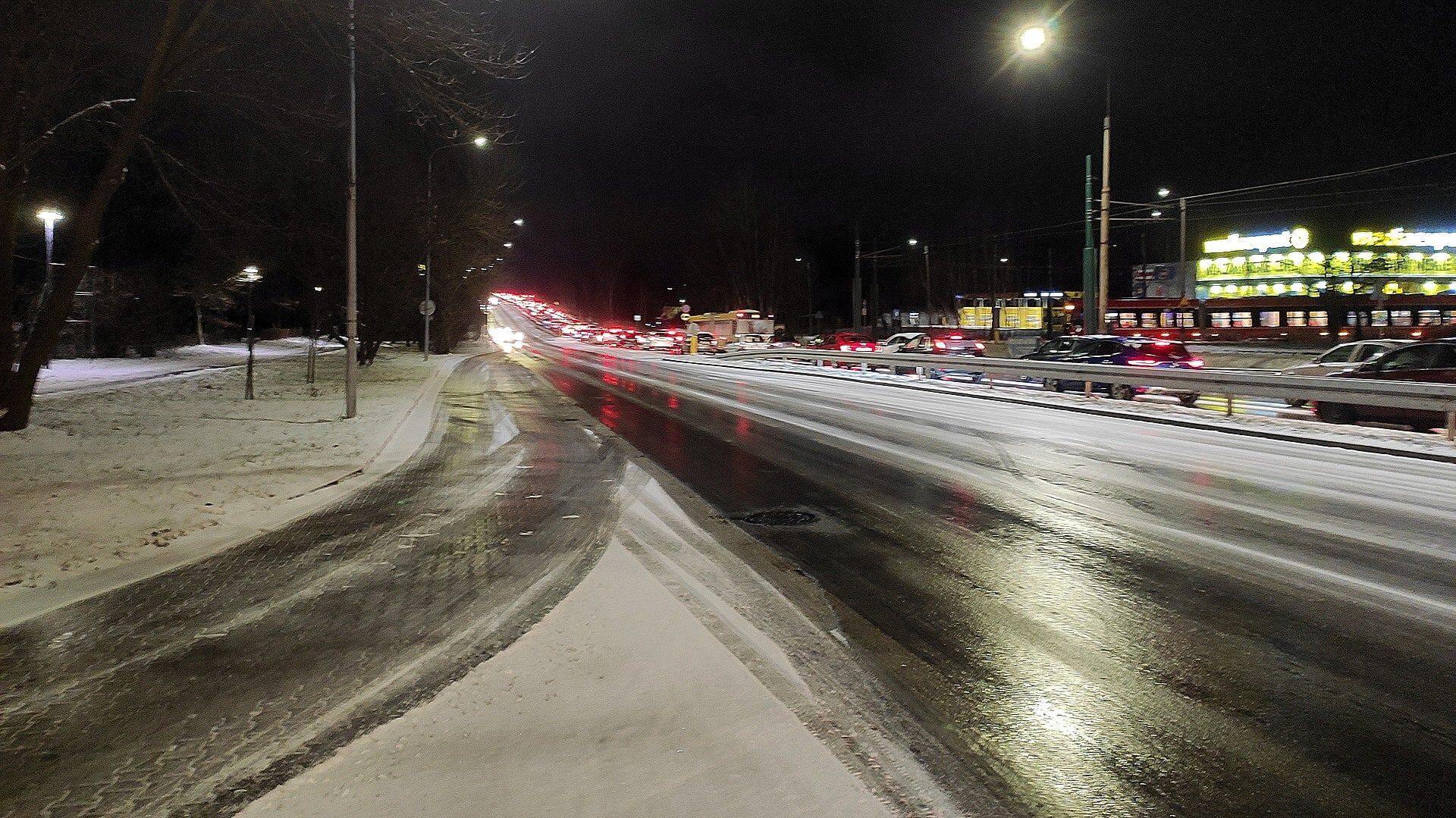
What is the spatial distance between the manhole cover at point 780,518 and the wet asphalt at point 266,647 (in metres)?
1.49

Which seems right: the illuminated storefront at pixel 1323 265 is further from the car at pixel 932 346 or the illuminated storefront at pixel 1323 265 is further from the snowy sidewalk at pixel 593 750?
the snowy sidewalk at pixel 593 750

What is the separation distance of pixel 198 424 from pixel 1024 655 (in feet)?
52.0

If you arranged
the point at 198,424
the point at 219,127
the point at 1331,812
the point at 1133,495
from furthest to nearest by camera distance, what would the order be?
the point at 219,127 → the point at 198,424 → the point at 1133,495 → the point at 1331,812

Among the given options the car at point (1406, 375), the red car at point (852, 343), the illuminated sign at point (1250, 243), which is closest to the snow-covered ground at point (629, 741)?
the car at point (1406, 375)

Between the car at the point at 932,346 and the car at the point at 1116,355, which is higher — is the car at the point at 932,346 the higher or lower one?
the higher one

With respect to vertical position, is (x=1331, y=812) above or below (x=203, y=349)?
below

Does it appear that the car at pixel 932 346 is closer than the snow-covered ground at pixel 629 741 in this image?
No

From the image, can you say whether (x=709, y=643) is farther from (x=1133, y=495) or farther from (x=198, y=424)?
(x=198, y=424)

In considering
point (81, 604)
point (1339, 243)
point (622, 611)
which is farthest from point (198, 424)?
point (1339, 243)

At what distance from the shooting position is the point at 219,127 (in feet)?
108

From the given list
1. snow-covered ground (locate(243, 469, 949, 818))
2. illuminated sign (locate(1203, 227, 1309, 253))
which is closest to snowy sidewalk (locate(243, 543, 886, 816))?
snow-covered ground (locate(243, 469, 949, 818))

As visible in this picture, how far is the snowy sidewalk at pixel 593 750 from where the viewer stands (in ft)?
11.6

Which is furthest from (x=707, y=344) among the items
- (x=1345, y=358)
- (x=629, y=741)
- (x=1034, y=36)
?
(x=629, y=741)

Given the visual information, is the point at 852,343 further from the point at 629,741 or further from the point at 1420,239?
the point at 1420,239
